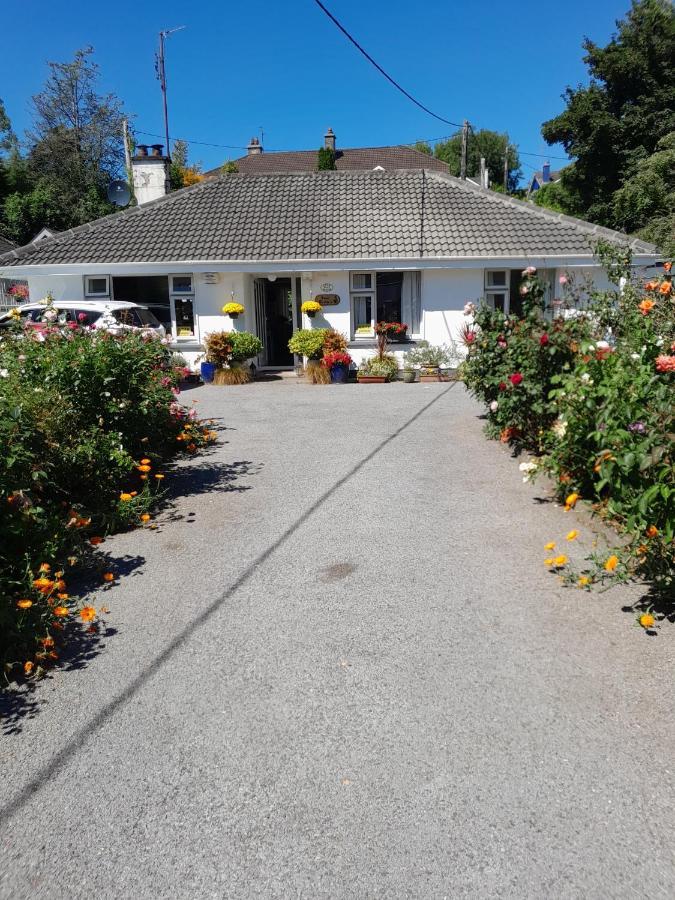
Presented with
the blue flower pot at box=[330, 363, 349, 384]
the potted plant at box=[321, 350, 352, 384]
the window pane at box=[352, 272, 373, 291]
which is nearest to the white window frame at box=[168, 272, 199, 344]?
the potted plant at box=[321, 350, 352, 384]

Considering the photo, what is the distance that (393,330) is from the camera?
59.3ft

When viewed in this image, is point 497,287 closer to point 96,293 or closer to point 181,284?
point 181,284

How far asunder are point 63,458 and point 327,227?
14.6 meters

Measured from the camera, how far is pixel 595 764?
3033 mm

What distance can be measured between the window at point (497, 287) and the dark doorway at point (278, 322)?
5497 millimetres

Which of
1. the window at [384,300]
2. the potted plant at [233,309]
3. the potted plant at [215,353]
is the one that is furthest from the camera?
the window at [384,300]

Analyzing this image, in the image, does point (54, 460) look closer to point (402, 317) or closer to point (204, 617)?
point (204, 617)

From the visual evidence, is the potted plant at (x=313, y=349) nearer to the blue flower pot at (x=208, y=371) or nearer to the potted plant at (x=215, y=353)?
the potted plant at (x=215, y=353)

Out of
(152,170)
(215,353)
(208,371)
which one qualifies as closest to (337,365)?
(215,353)

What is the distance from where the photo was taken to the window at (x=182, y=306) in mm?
18297

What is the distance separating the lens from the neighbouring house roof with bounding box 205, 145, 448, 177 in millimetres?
44375

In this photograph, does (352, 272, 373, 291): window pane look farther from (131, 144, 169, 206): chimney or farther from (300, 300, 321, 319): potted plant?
(131, 144, 169, 206): chimney

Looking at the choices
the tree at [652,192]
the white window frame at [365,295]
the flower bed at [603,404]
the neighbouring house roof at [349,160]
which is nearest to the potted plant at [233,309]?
the white window frame at [365,295]

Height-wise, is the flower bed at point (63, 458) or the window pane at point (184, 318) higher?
the window pane at point (184, 318)
